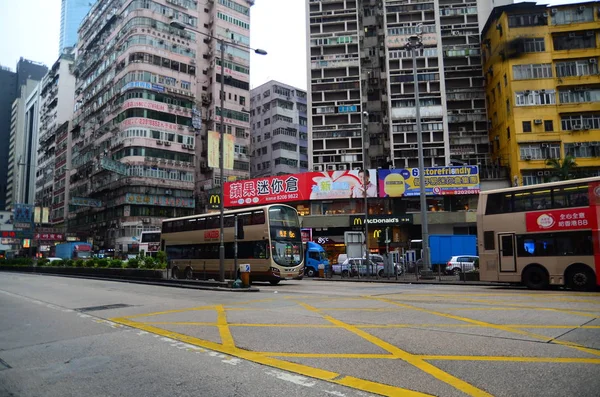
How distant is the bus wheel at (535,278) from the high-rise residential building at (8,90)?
189894mm

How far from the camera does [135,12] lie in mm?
65000

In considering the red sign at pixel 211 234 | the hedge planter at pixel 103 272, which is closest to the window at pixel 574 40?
the red sign at pixel 211 234

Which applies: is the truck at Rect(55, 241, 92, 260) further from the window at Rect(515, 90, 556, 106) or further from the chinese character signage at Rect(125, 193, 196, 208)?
the window at Rect(515, 90, 556, 106)

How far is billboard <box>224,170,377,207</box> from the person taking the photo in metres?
49.2

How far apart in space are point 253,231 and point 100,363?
18.1 m

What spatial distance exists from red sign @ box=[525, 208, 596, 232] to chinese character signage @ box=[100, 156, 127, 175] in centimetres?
5029

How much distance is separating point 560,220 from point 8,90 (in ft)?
649

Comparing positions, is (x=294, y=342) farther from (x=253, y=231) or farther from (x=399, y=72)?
(x=399, y=72)

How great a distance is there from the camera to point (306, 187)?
166ft

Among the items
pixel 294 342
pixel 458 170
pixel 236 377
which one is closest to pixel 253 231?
pixel 294 342

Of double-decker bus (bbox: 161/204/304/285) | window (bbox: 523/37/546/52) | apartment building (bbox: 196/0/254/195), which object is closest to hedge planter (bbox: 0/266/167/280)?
double-decker bus (bbox: 161/204/304/285)

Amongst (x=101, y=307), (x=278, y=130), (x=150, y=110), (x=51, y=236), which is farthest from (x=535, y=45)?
(x=51, y=236)

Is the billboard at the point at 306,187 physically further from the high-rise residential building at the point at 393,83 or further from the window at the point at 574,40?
the window at the point at 574,40

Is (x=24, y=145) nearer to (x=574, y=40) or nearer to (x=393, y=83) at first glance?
(x=393, y=83)
